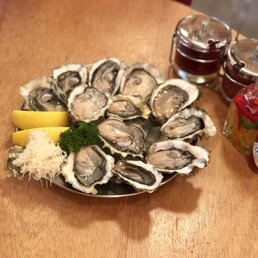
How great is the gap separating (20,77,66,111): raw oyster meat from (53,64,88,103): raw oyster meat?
2 cm

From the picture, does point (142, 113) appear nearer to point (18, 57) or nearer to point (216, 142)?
point (216, 142)

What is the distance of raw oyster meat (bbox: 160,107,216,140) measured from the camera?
0.90 meters

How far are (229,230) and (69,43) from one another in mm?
700

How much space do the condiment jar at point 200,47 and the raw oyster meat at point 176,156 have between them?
0.29 meters

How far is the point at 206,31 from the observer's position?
107 cm

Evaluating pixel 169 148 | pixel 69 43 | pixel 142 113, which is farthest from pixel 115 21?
pixel 169 148

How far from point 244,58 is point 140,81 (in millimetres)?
250

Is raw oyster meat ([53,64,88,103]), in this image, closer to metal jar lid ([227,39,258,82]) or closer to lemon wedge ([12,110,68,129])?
lemon wedge ([12,110,68,129])

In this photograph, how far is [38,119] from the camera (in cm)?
88

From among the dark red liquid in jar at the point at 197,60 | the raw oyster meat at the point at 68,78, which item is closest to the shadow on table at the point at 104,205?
the raw oyster meat at the point at 68,78

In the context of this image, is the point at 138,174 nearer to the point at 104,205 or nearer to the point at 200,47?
the point at 104,205

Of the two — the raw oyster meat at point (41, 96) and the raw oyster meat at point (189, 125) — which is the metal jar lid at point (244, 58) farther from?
the raw oyster meat at point (41, 96)

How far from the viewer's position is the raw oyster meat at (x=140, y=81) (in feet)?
3.29

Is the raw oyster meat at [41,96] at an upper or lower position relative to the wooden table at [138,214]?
upper
